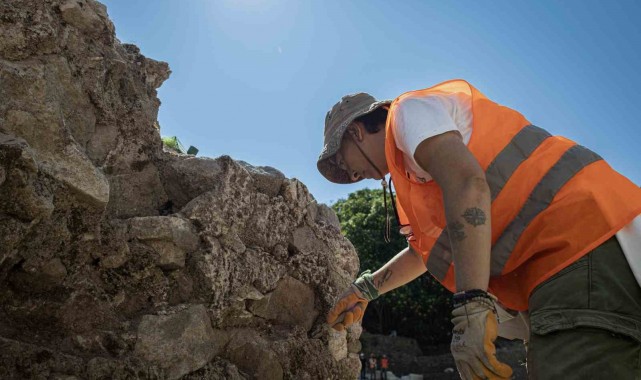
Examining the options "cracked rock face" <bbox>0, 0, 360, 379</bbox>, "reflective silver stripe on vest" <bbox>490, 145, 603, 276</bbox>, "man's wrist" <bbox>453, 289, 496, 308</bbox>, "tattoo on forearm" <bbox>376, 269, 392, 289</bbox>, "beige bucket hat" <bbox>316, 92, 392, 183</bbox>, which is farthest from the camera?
"tattoo on forearm" <bbox>376, 269, 392, 289</bbox>

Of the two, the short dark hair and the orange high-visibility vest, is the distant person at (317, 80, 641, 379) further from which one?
the short dark hair

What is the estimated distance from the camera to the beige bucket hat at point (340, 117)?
2354mm

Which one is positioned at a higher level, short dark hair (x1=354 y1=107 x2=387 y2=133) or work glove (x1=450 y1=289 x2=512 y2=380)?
short dark hair (x1=354 y1=107 x2=387 y2=133)

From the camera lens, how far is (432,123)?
1740 mm

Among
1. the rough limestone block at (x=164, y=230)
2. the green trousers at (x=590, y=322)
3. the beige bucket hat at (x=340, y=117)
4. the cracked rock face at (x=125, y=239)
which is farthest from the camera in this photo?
the beige bucket hat at (x=340, y=117)

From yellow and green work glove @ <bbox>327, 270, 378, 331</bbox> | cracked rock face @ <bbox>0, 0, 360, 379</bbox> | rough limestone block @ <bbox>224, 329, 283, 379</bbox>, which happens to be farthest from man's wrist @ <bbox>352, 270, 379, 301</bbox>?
rough limestone block @ <bbox>224, 329, 283, 379</bbox>

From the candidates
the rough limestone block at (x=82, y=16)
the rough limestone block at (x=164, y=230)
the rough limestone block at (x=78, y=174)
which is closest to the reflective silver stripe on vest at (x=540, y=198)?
the rough limestone block at (x=164, y=230)

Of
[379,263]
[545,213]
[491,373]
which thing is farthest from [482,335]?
[379,263]

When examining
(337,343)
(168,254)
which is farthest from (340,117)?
(337,343)

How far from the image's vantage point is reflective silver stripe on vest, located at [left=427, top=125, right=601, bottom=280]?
169 cm

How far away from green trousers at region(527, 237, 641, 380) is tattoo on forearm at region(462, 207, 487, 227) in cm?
29

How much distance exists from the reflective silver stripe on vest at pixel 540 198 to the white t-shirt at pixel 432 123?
0.23 metres

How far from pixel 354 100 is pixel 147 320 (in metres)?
1.37

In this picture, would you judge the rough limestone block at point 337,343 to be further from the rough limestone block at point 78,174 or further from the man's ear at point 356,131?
the rough limestone block at point 78,174
